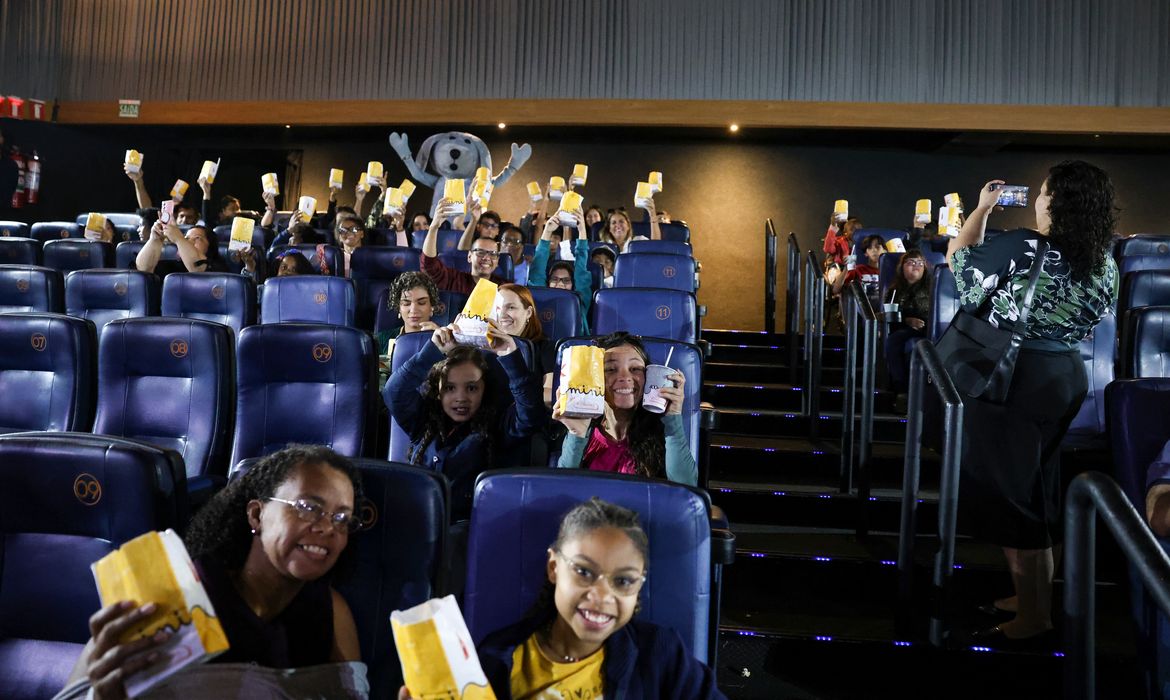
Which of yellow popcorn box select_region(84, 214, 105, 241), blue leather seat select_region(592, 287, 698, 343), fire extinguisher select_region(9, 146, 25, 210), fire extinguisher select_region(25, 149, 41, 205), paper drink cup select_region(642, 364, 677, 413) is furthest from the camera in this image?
fire extinguisher select_region(25, 149, 41, 205)

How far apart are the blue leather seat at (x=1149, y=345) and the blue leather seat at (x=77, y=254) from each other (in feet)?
16.8

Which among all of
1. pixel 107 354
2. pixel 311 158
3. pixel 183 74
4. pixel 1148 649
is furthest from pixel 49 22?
pixel 1148 649

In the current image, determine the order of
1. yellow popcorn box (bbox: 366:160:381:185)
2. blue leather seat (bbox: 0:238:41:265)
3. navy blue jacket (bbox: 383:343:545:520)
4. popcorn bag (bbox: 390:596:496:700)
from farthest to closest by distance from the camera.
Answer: yellow popcorn box (bbox: 366:160:381:185), blue leather seat (bbox: 0:238:41:265), navy blue jacket (bbox: 383:343:545:520), popcorn bag (bbox: 390:596:496:700)

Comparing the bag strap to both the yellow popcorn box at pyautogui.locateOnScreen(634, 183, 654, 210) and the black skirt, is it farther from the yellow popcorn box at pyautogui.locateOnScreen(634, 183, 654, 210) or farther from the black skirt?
the yellow popcorn box at pyautogui.locateOnScreen(634, 183, 654, 210)

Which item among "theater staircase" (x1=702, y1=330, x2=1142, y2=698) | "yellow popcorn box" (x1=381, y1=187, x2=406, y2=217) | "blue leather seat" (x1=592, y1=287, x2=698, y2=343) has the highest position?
"yellow popcorn box" (x1=381, y1=187, x2=406, y2=217)

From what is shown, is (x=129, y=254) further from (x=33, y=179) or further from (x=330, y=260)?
(x=33, y=179)

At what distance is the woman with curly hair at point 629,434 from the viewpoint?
2.20 meters

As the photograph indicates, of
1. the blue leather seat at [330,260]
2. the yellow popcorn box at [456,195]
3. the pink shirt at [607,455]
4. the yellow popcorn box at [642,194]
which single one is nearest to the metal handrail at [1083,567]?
the pink shirt at [607,455]

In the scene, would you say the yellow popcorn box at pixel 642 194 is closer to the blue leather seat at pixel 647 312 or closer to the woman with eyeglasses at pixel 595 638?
the blue leather seat at pixel 647 312

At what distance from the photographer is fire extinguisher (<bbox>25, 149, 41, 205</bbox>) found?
9023 mm

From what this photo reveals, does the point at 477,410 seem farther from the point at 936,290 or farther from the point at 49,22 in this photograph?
the point at 49,22

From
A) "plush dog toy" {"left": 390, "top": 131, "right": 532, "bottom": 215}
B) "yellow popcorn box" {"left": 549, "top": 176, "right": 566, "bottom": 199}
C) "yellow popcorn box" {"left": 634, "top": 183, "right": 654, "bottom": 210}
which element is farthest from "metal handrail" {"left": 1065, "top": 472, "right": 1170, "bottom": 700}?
"plush dog toy" {"left": 390, "top": 131, "right": 532, "bottom": 215}

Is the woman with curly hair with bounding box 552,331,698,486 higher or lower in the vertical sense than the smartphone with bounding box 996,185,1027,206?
lower

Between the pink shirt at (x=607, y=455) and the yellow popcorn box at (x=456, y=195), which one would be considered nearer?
the pink shirt at (x=607, y=455)
